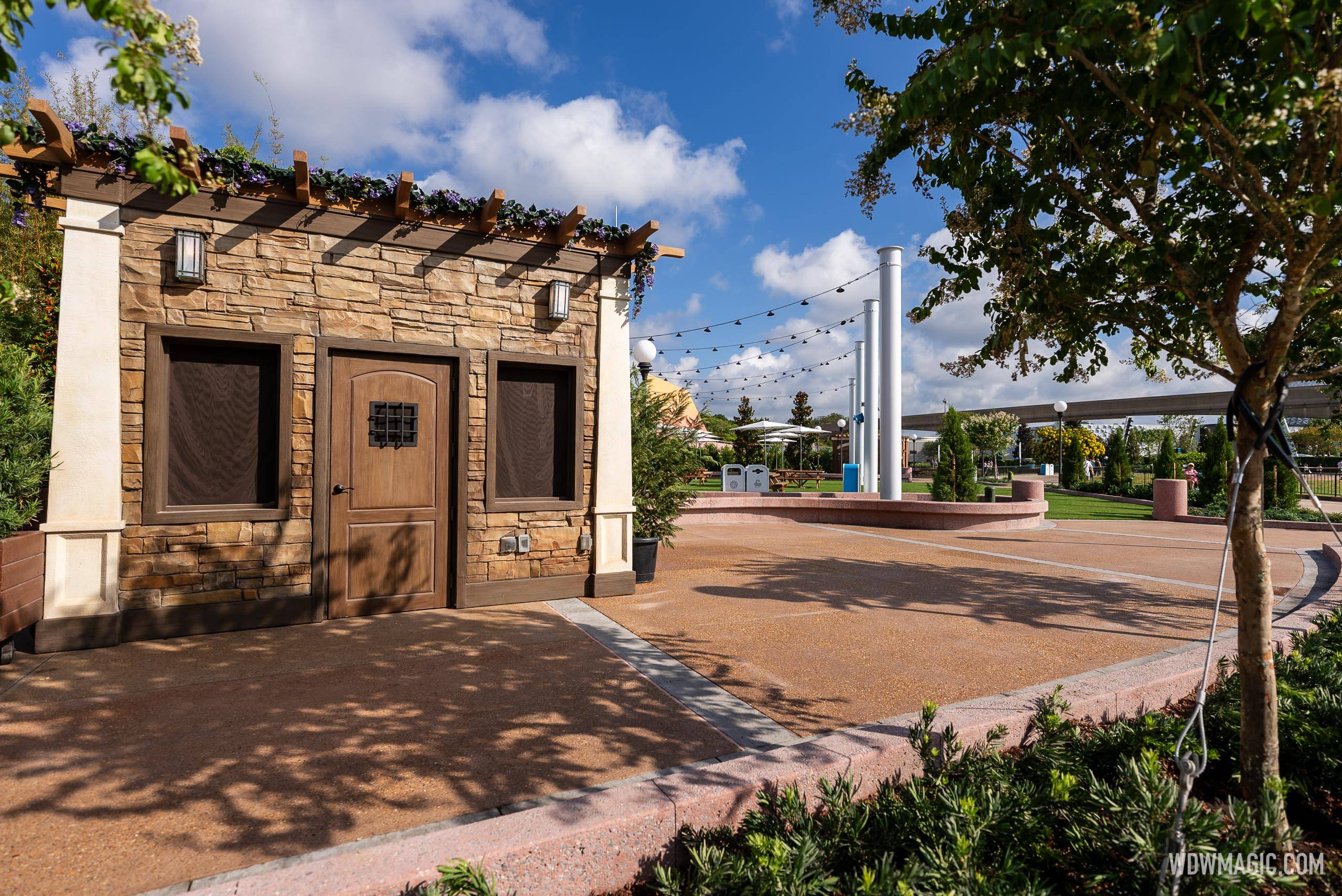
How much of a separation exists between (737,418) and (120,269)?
128ft

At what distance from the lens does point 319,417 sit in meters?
5.36

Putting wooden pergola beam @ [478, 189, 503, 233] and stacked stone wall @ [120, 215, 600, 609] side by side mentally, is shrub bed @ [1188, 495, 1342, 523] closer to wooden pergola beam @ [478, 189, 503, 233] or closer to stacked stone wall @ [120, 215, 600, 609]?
stacked stone wall @ [120, 215, 600, 609]

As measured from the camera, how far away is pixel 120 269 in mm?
4801

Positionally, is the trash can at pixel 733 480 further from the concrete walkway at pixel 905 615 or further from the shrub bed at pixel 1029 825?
the shrub bed at pixel 1029 825

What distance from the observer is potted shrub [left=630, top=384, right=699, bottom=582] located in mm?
7352

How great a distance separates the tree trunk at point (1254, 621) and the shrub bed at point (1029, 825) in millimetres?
147

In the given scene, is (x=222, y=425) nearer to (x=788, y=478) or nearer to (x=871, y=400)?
(x=871, y=400)

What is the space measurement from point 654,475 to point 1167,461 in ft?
62.6

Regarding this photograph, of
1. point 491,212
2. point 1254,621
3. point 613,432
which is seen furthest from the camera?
point 613,432

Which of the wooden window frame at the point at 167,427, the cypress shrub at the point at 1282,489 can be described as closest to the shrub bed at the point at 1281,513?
the cypress shrub at the point at 1282,489

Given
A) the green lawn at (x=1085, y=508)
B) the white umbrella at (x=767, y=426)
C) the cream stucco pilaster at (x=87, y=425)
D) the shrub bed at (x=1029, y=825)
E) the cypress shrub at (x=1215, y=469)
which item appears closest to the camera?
the shrub bed at (x=1029, y=825)

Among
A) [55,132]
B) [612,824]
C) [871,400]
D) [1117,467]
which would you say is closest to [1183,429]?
[1117,467]

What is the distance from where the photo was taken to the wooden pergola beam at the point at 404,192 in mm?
5336

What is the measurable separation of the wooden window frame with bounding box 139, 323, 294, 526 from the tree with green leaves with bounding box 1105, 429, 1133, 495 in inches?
899
